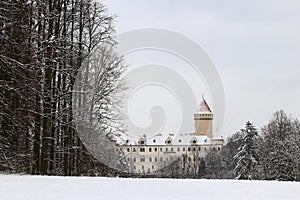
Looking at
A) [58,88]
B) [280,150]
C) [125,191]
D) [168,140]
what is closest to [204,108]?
[280,150]

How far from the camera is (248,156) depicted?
43250 mm

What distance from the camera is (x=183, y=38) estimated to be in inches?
1057

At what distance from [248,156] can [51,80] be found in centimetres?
2868

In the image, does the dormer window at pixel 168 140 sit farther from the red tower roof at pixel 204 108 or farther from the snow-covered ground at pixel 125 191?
the snow-covered ground at pixel 125 191

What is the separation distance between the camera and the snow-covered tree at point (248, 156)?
139ft

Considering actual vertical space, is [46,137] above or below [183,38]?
below

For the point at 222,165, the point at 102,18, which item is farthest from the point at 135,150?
the point at 222,165

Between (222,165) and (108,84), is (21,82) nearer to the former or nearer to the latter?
(108,84)

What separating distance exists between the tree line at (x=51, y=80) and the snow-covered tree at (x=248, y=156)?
74.7 ft

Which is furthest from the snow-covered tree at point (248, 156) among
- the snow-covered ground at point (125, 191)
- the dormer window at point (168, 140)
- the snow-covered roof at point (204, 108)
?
the snow-covered ground at point (125, 191)

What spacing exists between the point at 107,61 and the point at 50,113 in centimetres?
630

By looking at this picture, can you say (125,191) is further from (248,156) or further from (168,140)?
(168,140)

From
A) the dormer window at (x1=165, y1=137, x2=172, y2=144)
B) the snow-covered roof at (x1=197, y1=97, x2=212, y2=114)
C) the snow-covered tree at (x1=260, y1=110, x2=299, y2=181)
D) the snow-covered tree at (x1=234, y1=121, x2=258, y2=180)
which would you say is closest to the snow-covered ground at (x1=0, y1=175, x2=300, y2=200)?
the snow-covered roof at (x1=197, y1=97, x2=212, y2=114)

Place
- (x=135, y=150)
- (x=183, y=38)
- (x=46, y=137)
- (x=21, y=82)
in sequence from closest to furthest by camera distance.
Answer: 1. (x=21, y=82)
2. (x=46, y=137)
3. (x=183, y=38)
4. (x=135, y=150)
